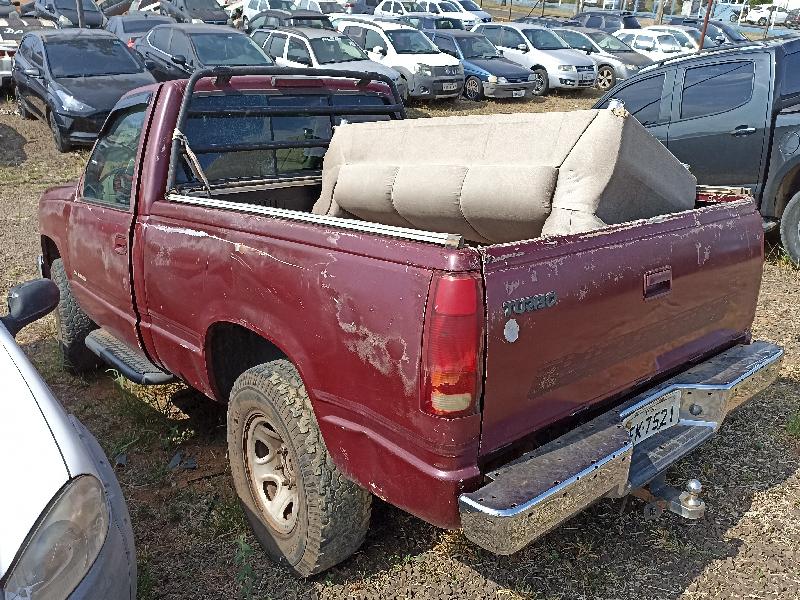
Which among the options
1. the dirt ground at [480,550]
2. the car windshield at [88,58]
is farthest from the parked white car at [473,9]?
the dirt ground at [480,550]

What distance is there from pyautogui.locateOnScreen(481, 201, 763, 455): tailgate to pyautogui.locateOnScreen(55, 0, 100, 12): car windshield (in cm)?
2404

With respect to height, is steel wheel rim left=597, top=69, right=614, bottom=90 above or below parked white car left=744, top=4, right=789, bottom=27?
below

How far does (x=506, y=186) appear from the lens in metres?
2.90

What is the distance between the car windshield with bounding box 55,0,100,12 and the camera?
2255 cm

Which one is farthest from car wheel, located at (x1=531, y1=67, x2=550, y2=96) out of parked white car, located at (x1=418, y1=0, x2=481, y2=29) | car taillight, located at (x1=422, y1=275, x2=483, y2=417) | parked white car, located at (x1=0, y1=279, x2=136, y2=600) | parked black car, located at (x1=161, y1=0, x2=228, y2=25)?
parked white car, located at (x1=0, y1=279, x2=136, y2=600)

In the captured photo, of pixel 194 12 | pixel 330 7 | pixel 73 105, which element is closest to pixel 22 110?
pixel 73 105

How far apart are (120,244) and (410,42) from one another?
1427cm

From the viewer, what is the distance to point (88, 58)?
1150cm

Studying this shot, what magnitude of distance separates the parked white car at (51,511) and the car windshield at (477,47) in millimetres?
17187

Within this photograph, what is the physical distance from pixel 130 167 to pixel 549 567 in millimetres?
2791

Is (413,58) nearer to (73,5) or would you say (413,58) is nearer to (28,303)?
(73,5)

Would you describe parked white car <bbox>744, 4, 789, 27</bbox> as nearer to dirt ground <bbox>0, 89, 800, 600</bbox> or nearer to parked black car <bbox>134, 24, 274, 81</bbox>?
parked black car <bbox>134, 24, 274, 81</bbox>

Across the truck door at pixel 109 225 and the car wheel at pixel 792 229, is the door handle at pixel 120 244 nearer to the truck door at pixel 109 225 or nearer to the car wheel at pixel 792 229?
the truck door at pixel 109 225

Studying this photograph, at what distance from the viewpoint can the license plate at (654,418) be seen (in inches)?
104
